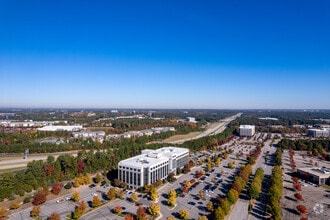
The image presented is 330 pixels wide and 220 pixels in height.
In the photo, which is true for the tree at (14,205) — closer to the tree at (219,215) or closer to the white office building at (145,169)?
the white office building at (145,169)

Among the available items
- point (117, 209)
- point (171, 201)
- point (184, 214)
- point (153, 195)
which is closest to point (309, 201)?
point (184, 214)

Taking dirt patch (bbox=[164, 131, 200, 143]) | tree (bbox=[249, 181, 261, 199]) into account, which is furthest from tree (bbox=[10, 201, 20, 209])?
dirt patch (bbox=[164, 131, 200, 143])

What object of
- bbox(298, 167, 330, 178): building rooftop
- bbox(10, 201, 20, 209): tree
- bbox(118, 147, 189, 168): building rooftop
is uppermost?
bbox(118, 147, 189, 168): building rooftop

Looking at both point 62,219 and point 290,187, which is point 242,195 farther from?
point 62,219

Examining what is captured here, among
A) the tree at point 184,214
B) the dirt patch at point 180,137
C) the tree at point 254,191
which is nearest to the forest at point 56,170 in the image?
the tree at point 184,214

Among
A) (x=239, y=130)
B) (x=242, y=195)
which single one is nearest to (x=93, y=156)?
(x=242, y=195)

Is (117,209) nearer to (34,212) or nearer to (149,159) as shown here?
(34,212)

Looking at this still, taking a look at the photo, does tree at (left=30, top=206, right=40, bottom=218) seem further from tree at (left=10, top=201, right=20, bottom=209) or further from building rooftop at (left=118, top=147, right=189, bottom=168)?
building rooftop at (left=118, top=147, right=189, bottom=168)

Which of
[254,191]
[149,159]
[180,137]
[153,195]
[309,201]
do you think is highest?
[149,159]
